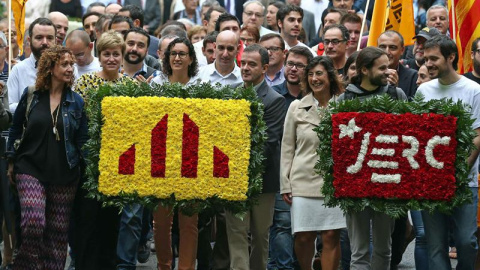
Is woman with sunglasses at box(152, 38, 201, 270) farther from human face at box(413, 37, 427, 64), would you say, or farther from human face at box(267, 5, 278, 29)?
human face at box(267, 5, 278, 29)

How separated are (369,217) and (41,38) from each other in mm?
4520

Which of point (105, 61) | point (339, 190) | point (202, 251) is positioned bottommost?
point (202, 251)

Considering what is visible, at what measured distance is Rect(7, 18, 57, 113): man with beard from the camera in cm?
1340

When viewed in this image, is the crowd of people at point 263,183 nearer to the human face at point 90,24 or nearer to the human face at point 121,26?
the human face at point 121,26

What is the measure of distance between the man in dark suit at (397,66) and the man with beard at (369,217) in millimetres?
1247

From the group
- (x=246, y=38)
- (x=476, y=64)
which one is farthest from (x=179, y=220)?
(x=246, y=38)

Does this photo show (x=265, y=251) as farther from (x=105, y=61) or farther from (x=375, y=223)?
(x=105, y=61)

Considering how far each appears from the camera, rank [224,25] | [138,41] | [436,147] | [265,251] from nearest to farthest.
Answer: [436,147]
[265,251]
[138,41]
[224,25]

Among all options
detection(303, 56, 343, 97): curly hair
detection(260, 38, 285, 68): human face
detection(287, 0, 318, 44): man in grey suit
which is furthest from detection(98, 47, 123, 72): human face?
detection(287, 0, 318, 44): man in grey suit

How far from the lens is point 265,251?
12.1 meters

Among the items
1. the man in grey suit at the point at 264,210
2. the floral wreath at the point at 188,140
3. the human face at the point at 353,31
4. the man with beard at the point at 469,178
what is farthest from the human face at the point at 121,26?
the man with beard at the point at 469,178

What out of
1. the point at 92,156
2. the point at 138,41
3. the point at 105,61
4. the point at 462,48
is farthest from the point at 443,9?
the point at 92,156

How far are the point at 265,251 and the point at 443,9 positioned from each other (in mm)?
5797

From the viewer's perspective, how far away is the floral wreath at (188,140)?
1147cm
